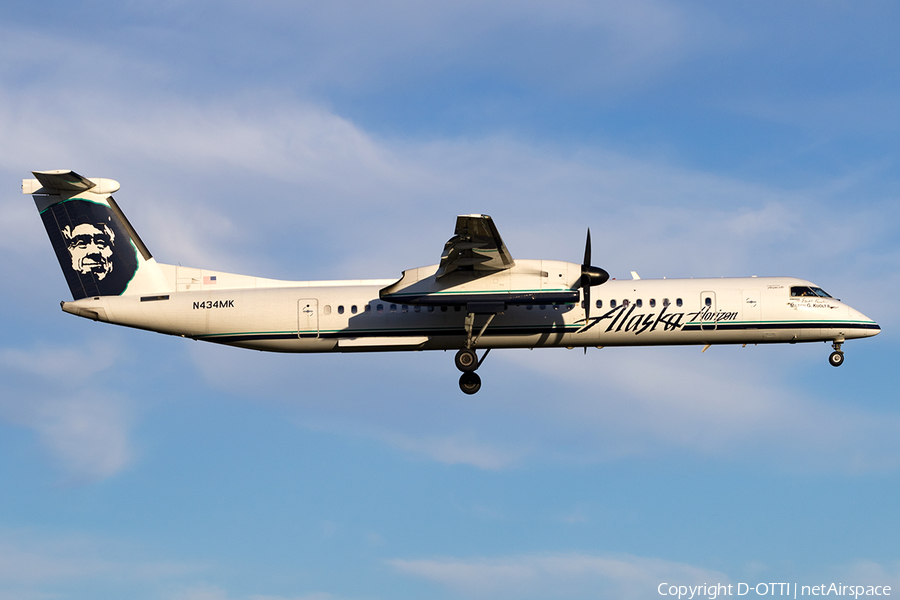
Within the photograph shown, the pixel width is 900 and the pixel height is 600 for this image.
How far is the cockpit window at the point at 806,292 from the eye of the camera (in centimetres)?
2509

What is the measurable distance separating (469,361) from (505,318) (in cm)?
145

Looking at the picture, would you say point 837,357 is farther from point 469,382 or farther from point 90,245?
point 90,245

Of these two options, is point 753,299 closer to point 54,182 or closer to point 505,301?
point 505,301

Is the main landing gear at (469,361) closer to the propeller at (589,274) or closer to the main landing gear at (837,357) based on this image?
the propeller at (589,274)

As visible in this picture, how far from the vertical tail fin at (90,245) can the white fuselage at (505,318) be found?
427 mm

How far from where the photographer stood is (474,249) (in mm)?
22594

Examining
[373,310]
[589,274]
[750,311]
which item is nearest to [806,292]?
[750,311]

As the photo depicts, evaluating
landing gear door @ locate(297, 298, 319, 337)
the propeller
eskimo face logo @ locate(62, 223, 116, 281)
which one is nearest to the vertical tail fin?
eskimo face logo @ locate(62, 223, 116, 281)

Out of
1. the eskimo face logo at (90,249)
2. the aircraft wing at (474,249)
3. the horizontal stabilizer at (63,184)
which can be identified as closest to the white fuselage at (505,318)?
the eskimo face logo at (90,249)

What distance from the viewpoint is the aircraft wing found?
21.4 meters

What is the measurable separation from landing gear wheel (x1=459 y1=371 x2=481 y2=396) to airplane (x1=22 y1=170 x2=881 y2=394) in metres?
0.03

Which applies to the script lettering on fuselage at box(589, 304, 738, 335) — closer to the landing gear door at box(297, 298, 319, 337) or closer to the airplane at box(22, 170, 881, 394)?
the airplane at box(22, 170, 881, 394)

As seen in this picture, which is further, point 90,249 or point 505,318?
point 90,249

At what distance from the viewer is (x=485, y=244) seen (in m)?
22.4
